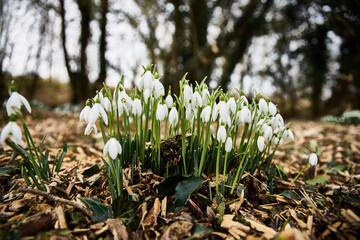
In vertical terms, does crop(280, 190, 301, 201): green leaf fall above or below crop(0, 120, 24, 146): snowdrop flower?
below

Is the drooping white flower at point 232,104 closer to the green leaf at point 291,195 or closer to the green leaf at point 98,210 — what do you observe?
the green leaf at point 291,195

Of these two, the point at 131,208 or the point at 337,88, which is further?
the point at 337,88

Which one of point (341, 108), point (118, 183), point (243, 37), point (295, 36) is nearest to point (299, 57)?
point (295, 36)

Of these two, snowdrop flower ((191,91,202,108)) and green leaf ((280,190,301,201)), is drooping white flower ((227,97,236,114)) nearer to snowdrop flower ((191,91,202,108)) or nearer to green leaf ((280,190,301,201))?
snowdrop flower ((191,91,202,108))

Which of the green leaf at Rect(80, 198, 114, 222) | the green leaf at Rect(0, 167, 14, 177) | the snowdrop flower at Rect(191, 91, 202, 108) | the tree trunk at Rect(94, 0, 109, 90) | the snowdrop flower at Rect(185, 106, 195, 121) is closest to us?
the green leaf at Rect(80, 198, 114, 222)

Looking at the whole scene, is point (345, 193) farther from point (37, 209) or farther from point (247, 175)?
point (37, 209)

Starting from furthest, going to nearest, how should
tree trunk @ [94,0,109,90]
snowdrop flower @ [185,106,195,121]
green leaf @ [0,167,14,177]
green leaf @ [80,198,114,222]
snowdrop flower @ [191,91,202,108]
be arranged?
tree trunk @ [94,0,109,90] < green leaf @ [0,167,14,177] < snowdrop flower @ [185,106,195,121] < snowdrop flower @ [191,91,202,108] < green leaf @ [80,198,114,222]

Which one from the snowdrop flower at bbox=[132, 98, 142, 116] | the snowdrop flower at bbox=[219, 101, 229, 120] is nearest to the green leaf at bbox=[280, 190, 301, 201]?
the snowdrop flower at bbox=[219, 101, 229, 120]
